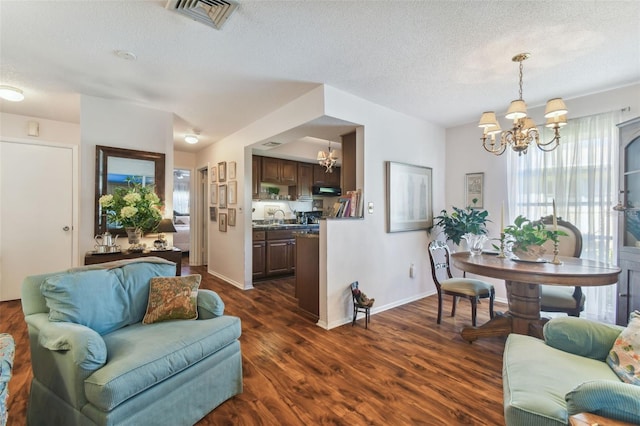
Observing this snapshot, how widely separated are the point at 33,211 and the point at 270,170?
3563 millimetres

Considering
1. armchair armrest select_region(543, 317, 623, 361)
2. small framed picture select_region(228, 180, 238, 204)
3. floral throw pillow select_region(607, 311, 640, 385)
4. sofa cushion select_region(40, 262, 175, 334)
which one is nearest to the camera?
floral throw pillow select_region(607, 311, 640, 385)

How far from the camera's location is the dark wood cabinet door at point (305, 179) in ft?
19.8

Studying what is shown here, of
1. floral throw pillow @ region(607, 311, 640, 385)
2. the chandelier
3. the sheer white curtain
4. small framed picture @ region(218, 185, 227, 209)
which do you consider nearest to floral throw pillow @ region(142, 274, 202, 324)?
floral throw pillow @ region(607, 311, 640, 385)

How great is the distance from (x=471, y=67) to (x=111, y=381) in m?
3.43

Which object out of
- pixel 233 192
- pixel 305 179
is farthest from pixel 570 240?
pixel 233 192

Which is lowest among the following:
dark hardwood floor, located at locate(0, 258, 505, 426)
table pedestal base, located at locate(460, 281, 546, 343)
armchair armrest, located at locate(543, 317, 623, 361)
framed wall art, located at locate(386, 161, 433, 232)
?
dark hardwood floor, located at locate(0, 258, 505, 426)

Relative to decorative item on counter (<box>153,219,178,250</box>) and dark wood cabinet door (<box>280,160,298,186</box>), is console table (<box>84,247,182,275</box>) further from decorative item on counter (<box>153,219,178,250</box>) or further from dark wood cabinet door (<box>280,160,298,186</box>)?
dark wood cabinet door (<box>280,160,298,186</box>)

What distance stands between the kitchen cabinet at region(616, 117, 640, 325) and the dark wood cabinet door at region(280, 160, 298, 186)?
475 cm

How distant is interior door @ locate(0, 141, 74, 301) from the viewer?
3.74m

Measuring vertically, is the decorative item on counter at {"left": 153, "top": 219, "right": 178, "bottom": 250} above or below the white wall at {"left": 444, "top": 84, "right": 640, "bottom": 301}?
below

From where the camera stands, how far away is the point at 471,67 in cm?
255

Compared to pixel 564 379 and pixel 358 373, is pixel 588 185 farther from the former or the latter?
pixel 358 373

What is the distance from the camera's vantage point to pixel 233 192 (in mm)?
4719

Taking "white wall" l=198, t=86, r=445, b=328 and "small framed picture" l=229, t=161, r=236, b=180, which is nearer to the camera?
"white wall" l=198, t=86, r=445, b=328
